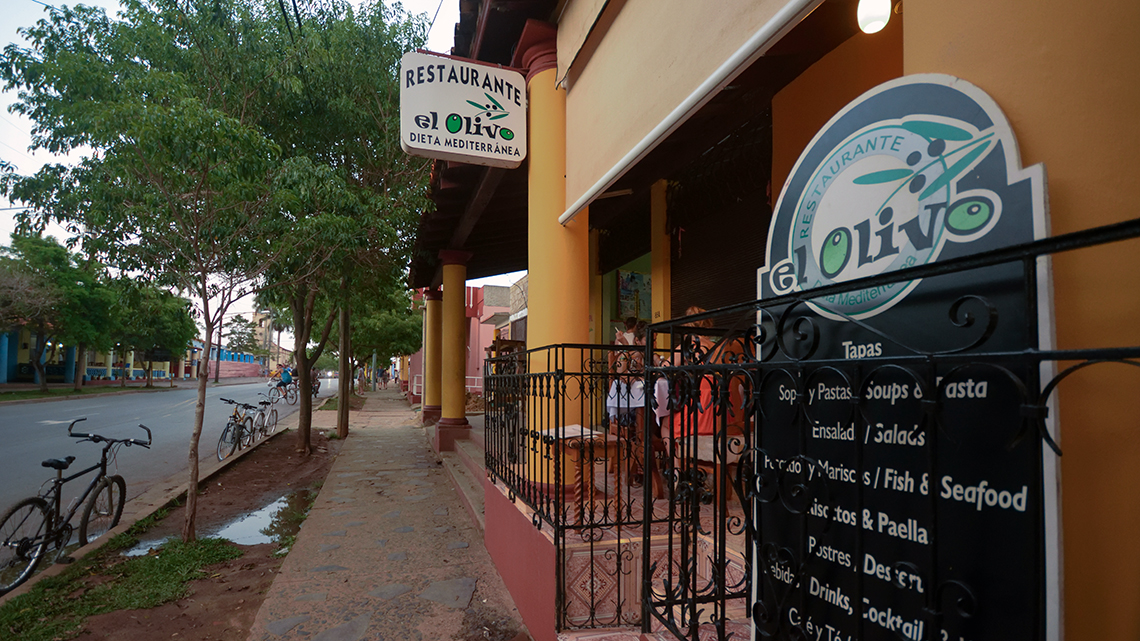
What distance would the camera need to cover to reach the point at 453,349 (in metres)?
10.1

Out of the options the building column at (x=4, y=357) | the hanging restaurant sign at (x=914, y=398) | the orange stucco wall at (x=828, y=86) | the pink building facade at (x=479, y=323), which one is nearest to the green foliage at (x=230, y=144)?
the orange stucco wall at (x=828, y=86)

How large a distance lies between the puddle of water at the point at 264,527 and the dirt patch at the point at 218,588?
5.4 inches

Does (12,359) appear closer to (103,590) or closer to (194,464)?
(194,464)

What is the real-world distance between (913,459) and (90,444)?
13433mm

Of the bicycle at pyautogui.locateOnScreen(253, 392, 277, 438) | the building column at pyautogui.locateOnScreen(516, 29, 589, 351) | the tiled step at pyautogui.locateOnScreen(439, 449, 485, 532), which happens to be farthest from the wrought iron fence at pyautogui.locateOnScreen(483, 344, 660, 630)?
the bicycle at pyautogui.locateOnScreen(253, 392, 277, 438)

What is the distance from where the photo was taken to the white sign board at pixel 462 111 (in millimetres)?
4617

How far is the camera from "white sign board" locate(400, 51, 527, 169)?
4.62 metres

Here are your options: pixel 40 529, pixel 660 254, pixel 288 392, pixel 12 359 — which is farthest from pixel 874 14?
pixel 12 359

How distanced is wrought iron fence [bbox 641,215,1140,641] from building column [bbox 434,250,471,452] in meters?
8.33

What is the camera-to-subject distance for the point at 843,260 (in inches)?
66.0

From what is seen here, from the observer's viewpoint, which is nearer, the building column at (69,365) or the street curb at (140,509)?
the street curb at (140,509)

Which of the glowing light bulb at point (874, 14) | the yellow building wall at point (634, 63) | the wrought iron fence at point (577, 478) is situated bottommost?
the wrought iron fence at point (577, 478)

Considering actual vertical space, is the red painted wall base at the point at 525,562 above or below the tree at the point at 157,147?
below

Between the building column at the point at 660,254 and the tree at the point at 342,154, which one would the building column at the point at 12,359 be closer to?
the tree at the point at 342,154
